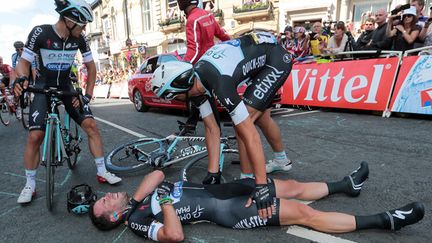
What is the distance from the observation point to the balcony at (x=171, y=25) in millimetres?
26375

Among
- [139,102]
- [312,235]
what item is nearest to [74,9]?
[312,235]

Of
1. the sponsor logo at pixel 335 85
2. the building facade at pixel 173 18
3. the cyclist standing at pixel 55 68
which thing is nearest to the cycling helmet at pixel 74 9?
the cyclist standing at pixel 55 68

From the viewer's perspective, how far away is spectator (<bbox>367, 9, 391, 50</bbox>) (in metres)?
6.54

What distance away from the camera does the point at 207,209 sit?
2240 millimetres

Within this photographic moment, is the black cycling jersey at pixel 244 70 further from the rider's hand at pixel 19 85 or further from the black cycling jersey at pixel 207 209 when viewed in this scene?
the rider's hand at pixel 19 85

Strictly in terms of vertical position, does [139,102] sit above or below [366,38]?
below

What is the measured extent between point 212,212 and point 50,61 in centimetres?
238

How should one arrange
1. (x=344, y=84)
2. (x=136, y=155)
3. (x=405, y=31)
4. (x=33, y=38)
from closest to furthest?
(x=33, y=38)
(x=136, y=155)
(x=405, y=31)
(x=344, y=84)

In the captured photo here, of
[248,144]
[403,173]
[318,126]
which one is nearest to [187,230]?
[248,144]

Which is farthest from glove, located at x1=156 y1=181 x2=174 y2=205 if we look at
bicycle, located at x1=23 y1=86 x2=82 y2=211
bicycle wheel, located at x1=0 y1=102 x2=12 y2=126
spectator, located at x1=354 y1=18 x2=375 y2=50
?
bicycle wheel, located at x1=0 y1=102 x2=12 y2=126

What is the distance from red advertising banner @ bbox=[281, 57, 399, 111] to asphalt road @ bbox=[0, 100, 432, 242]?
0.48 metres

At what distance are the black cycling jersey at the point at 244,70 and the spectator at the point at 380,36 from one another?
16.0ft

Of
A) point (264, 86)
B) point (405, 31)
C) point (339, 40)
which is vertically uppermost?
point (405, 31)

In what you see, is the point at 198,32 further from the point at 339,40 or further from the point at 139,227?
the point at 339,40
